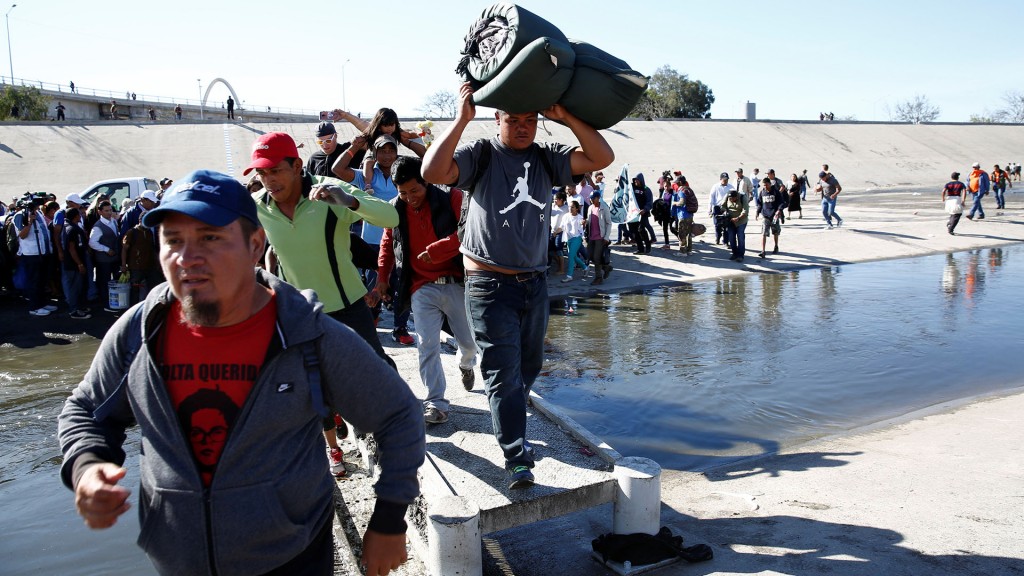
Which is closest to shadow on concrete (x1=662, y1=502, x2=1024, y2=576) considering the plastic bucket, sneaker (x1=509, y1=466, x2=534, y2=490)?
sneaker (x1=509, y1=466, x2=534, y2=490)

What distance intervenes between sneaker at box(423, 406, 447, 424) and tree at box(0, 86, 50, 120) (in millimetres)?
60615

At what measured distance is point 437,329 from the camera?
16.8 feet

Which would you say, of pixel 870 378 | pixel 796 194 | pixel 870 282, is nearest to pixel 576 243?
pixel 870 282

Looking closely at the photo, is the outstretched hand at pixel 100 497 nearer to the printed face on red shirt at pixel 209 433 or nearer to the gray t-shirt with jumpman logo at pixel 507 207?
the printed face on red shirt at pixel 209 433

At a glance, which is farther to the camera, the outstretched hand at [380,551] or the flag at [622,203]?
the flag at [622,203]

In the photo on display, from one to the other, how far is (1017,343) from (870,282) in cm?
467

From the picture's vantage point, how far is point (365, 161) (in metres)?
6.66

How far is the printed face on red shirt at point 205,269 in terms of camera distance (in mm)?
2021

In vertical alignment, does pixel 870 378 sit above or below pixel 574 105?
below

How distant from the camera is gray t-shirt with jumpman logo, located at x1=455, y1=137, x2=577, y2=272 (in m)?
3.94

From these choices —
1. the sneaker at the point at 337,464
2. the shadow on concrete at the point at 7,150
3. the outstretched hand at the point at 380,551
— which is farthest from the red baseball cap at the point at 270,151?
the shadow on concrete at the point at 7,150

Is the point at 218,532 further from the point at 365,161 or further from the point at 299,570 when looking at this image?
the point at 365,161

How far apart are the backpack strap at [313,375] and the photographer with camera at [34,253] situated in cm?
1153

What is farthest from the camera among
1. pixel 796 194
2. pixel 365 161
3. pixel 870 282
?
pixel 796 194
